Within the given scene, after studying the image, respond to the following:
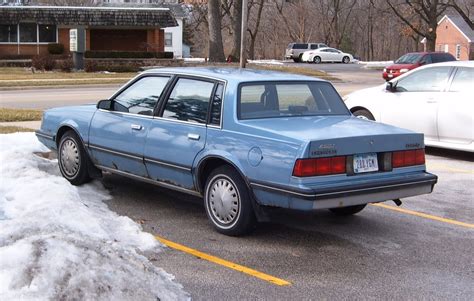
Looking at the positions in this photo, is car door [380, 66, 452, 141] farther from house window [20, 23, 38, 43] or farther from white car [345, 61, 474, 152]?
house window [20, 23, 38, 43]

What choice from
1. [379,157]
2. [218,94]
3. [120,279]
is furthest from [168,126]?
[120,279]

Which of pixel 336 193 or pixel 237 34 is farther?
pixel 237 34

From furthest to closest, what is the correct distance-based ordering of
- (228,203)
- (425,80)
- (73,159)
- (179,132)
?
(425,80), (73,159), (179,132), (228,203)

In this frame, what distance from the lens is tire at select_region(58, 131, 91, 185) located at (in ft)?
24.8

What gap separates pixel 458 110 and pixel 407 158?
184 inches

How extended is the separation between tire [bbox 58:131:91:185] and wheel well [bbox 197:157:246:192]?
1984 mm

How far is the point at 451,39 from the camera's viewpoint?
81.1m

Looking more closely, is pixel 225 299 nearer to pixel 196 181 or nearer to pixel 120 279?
pixel 120 279

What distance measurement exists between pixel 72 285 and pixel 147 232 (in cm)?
212

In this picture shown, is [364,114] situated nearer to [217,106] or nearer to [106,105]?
[106,105]

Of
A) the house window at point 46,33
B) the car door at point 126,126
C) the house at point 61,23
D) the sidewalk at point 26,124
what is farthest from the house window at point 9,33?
the car door at point 126,126

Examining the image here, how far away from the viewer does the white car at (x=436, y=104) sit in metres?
10.3

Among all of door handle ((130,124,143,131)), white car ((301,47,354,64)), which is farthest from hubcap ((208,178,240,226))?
white car ((301,47,354,64))

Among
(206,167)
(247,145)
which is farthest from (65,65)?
(247,145)
